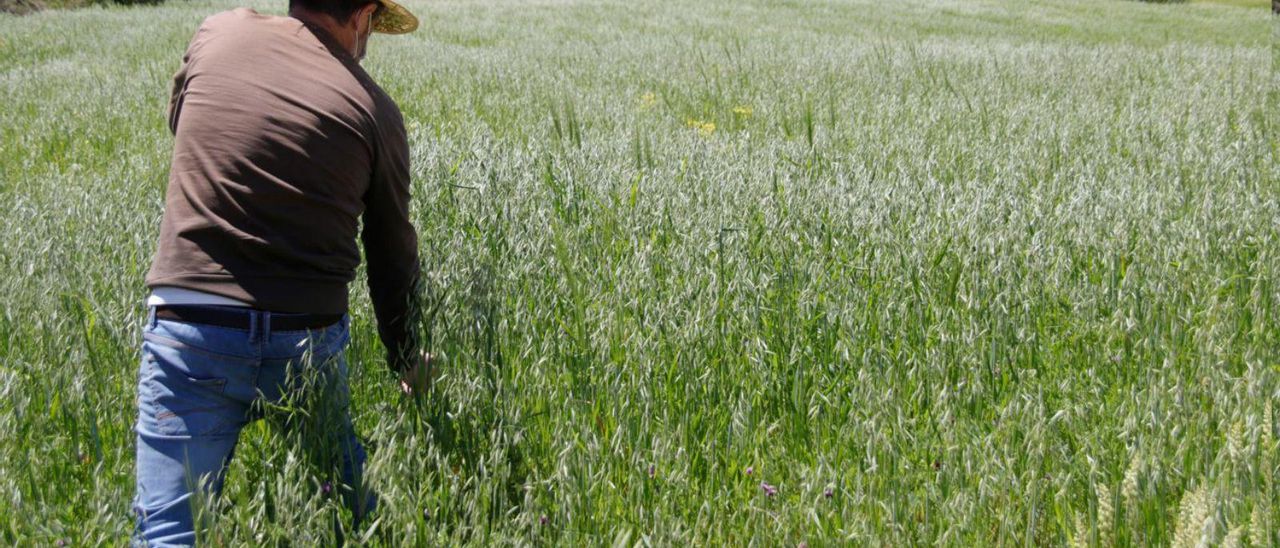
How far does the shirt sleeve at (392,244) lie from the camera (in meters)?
2.20

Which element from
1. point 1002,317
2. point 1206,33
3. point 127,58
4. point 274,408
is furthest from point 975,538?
point 1206,33

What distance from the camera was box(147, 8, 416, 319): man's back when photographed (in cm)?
203

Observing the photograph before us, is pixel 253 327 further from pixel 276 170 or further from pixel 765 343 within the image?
pixel 765 343

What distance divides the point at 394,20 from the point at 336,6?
0.71 ft

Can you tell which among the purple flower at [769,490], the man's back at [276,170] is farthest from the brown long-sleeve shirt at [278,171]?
the purple flower at [769,490]

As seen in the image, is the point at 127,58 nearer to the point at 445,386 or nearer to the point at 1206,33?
the point at 445,386

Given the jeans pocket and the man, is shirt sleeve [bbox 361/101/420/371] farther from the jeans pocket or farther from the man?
the jeans pocket

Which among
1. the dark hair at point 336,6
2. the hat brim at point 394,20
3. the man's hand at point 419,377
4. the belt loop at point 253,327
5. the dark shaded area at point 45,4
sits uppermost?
the dark hair at point 336,6

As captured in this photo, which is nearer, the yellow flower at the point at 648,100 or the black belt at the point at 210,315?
the black belt at the point at 210,315

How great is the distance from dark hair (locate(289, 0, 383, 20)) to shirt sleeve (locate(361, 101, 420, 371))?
25 centimetres

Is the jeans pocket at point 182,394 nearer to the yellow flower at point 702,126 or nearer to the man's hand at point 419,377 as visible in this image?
the man's hand at point 419,377

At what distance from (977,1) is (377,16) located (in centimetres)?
2489

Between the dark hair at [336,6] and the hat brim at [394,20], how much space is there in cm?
6

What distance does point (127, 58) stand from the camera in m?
10.5
